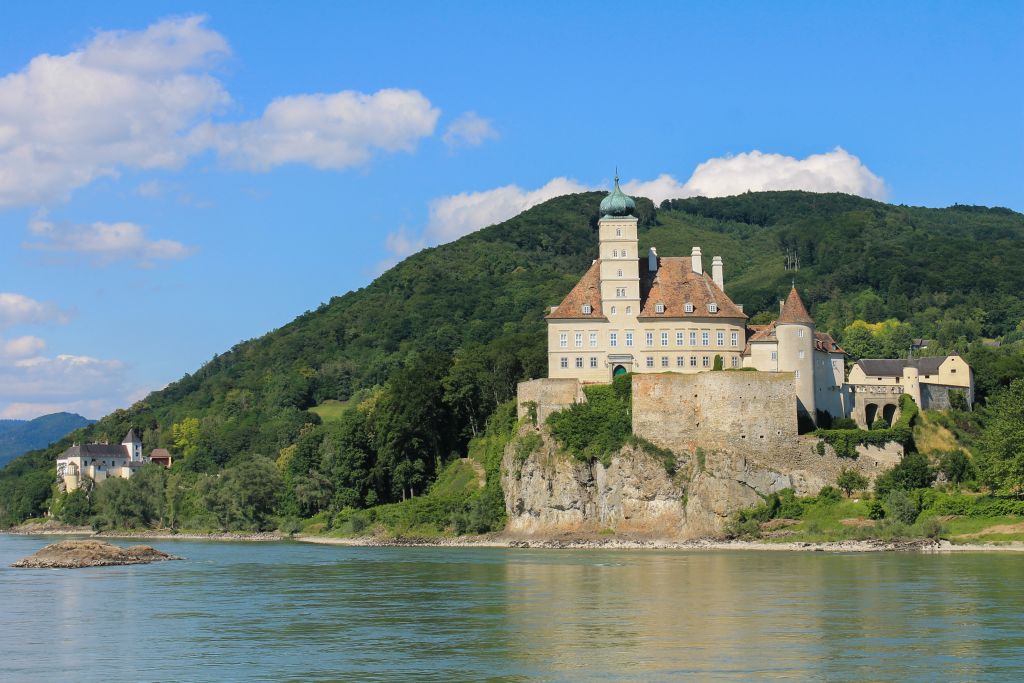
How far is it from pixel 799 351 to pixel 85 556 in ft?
125

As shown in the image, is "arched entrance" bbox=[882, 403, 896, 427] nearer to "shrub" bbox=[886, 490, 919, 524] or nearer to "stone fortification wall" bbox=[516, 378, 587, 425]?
"shrub" bbox=[886, 490, 919, 524]

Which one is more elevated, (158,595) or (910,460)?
(910,460)

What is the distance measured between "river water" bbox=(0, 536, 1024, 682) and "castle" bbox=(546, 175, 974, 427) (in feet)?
47.5

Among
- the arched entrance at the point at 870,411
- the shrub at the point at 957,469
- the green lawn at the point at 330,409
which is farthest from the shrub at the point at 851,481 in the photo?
the green lawn at the point at 330,409

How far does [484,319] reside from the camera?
144 m

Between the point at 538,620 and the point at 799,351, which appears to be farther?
the point at 799,351

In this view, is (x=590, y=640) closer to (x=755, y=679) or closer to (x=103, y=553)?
(x=755, y=679)

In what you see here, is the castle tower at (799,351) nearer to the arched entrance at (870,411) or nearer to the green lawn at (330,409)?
the arched entrance at (870,411)

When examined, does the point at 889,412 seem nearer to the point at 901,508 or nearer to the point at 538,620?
the point at 901,508

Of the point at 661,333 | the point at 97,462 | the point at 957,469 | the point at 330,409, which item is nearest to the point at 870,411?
the point at 957,469

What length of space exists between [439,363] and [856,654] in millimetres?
57261

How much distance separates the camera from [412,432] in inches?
3359

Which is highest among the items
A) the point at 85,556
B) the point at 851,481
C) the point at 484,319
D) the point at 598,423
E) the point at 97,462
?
the point at 484,319

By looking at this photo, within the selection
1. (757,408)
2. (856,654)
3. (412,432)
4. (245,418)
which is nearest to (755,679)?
(856,654)
